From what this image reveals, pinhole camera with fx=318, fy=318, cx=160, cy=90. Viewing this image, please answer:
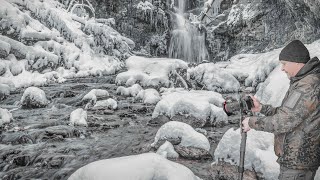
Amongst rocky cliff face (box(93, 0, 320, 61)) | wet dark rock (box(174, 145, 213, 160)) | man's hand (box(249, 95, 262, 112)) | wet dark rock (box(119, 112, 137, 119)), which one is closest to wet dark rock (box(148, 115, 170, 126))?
wet dark rock (box(119, 112, 137, 119))

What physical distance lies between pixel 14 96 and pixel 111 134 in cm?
733

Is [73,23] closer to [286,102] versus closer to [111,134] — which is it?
[111,134]

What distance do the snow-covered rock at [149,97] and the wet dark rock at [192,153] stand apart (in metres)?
6.95

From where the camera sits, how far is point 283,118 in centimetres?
256

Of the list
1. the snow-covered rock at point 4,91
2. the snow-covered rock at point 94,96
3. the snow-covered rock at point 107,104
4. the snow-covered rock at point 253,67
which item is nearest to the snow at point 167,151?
the snow-covered rock at point 107,104

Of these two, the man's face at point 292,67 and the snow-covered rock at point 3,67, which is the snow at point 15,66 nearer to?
the snow-covered rock at point 3,67

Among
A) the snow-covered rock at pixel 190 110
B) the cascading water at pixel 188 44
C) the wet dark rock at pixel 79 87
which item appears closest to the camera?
the snow-covered rock at pixel 190 110

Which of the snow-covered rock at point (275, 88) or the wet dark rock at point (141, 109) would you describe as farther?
the wet dark rock at point (141, 109)

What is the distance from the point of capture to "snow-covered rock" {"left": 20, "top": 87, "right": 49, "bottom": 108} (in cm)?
1283

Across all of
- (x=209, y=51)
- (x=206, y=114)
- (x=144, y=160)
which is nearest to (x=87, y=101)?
(x=206, y=114)

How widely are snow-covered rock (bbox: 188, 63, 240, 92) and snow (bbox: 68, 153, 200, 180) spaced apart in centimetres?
1306

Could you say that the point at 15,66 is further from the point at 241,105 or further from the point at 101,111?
the point at 241,105

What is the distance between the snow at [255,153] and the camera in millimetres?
4875

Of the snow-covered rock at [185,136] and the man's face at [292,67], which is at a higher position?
the man's face at [292,67]
